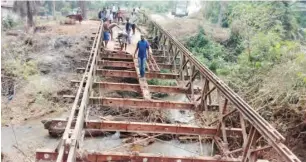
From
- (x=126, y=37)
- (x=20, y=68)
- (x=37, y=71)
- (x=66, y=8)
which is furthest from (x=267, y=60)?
(x=66, y=8)

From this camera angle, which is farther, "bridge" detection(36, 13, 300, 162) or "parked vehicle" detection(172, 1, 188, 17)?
"parked vehicle" detection(172, 1, 188, 17)

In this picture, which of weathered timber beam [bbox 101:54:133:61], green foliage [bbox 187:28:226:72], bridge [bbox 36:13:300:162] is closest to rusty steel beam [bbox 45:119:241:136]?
bridge [bbox 36:13:300:162]

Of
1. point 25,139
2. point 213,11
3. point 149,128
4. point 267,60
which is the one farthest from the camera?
point 213,11

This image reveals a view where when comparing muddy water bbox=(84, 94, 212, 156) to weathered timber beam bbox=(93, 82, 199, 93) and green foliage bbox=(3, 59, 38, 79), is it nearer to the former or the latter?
weathered timber beam bbox=(93, 82, 199, 93)

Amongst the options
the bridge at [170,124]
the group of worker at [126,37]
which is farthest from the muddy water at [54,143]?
the group of worker at [126,37]

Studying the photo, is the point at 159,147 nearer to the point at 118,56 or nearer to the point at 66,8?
the point at 118,56

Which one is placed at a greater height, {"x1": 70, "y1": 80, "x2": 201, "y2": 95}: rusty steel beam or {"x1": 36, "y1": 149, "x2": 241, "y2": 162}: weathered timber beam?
{"x1": 70, "y1": 80, "x2": 201, "y2": 95}: rusty steel beam

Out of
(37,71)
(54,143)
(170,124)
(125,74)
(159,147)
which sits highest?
(125,74)

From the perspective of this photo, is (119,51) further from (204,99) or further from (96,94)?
(204,99)

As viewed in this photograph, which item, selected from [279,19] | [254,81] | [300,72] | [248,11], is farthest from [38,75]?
[279,19]

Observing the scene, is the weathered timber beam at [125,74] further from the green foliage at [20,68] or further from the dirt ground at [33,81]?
the green foliage at [20,68]

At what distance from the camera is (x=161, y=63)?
11531mm

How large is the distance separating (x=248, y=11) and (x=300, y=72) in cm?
778

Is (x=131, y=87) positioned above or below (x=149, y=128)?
above
